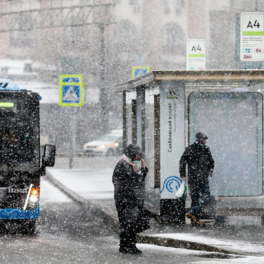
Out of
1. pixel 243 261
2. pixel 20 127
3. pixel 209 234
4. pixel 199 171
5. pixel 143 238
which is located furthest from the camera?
pixel 199 171

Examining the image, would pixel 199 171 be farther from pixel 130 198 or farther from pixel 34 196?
pixel 130 198

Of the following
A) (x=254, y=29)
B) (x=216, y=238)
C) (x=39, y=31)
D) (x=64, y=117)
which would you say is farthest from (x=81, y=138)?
(x=216, y=238)

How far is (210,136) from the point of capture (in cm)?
1217

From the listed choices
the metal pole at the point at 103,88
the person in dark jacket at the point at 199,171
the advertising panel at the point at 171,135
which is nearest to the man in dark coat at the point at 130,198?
the person in dark jacket at the point at 199,171

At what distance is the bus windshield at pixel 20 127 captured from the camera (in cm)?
1049

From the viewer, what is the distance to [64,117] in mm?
47906

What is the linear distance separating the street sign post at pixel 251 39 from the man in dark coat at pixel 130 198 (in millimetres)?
5051

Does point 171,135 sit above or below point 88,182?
above

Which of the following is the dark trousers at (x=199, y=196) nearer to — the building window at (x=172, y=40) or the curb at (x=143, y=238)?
the curb at (x=143, y=238)

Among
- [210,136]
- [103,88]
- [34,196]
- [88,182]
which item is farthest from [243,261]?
[103,88]

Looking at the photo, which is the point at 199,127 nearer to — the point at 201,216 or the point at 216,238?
the point at 201,216

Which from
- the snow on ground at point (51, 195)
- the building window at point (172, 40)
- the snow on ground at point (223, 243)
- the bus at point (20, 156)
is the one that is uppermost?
the building window at point (172, 40)

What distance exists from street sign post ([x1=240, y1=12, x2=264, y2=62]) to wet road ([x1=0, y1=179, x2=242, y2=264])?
4187mm

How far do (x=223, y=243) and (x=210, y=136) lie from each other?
10.7 ft
